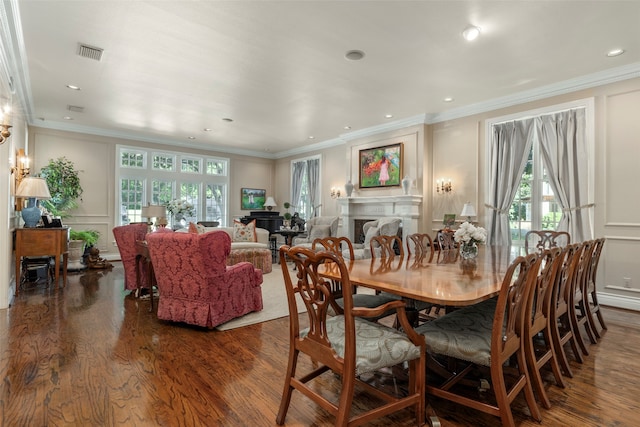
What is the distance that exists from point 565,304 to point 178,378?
116 inches

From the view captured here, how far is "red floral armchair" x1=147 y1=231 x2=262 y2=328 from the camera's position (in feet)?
9.87

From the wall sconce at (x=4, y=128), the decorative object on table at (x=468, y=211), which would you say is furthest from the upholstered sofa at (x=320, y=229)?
the wall sconce at (x=4, y=128)

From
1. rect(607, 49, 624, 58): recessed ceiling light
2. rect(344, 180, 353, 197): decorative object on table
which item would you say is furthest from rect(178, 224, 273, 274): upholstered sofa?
rect(607, 49, 624, 58): recessed ceiling light

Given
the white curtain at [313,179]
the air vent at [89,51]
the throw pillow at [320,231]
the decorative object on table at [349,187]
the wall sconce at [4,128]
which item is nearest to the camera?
the wall sconce at [4,128]

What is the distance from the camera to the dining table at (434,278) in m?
1.57

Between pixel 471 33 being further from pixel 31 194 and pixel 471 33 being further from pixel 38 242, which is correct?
pixel 38 242

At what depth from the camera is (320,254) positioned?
146 cm

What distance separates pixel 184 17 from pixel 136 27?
1.87 feet

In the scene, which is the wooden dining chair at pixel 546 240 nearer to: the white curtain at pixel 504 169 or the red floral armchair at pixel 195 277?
the white curtain at pixel 504 169

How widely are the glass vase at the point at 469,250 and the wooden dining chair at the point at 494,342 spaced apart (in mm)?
767

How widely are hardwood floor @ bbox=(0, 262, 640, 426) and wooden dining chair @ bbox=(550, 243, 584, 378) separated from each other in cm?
13

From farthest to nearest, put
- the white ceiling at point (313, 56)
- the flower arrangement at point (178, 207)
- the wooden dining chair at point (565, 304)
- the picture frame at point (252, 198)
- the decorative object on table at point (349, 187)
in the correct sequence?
the picture frame at point (252, 198)
the flower arrangement at point (178, 207)
the decorative object on table at point (349, 187)
the white ceiling at point (313, 56)
the wooden dining chair at point (565, 304)

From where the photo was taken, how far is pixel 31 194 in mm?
4508

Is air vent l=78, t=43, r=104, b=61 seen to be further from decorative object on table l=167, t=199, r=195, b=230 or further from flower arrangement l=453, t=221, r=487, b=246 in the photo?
decorative object on table l=167, t=199, r=195, b=230
